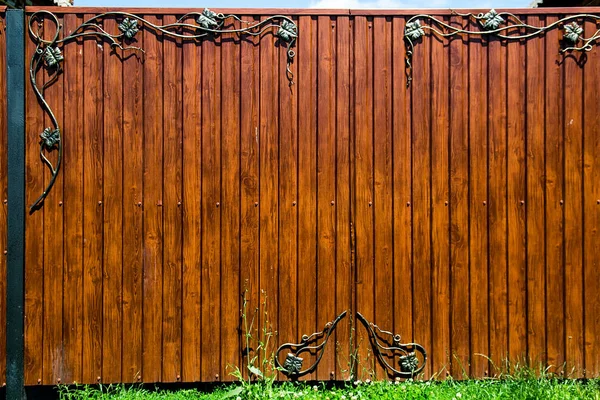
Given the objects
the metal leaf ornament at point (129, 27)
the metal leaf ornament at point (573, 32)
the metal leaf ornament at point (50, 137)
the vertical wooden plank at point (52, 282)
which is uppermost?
the metal leaf ornament at point (129, 27)

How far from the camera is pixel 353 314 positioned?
3.15m

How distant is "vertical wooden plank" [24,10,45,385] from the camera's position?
3.10m

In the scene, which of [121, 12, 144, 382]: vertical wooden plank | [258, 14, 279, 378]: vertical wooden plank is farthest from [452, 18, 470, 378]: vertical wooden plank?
[121, 12, 144, 382]: vertical wooden plank

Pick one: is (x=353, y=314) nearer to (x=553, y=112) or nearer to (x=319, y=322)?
(x=319, y=322)

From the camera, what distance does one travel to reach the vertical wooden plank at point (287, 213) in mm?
3143

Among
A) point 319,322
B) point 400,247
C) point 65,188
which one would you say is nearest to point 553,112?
point 400,247

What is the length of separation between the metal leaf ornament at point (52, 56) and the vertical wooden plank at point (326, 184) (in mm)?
1808

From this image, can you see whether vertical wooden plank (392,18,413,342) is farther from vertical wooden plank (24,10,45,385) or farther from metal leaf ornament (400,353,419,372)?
vertical wooden plank (24,10,45,385)

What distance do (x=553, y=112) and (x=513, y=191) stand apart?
2.05 feet

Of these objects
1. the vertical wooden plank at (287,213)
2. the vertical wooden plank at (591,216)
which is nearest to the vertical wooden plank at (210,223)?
the vertical wooden plank at (287,213)

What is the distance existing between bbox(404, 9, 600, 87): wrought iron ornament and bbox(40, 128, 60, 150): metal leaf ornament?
247 centimetres

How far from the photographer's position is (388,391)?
3.02 m

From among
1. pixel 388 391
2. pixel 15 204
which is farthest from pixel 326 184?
pixel 15 204

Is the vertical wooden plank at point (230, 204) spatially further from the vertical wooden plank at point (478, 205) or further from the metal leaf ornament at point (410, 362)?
the vertical wooden plank at point (478, 205)
